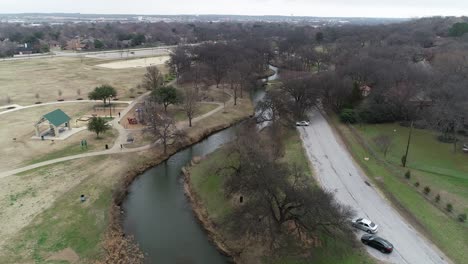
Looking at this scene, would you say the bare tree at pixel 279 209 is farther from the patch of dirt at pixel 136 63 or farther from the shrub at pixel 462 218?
the patch of dirt at pixel 136 63

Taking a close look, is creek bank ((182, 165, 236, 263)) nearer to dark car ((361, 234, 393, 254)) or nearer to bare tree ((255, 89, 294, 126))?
dark car ((361, 234, 393, 254))

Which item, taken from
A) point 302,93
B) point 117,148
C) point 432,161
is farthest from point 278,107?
point 117,148

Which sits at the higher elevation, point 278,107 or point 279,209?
point 278,107

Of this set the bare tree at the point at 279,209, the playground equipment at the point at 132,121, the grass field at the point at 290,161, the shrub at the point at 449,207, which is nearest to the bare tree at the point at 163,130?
the grass field at the point at 290,161

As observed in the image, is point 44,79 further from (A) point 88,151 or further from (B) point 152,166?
(B) point 152,166

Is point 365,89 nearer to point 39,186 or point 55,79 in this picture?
point 39,186

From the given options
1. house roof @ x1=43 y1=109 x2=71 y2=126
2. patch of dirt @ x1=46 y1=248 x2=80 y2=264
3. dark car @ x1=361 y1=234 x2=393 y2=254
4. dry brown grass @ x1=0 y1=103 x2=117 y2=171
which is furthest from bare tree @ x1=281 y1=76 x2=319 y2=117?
patch of dirt @ x1=46 y1=248 x2=80 y2=264

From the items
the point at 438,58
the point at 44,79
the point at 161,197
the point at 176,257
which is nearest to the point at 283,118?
the point at 161,197
